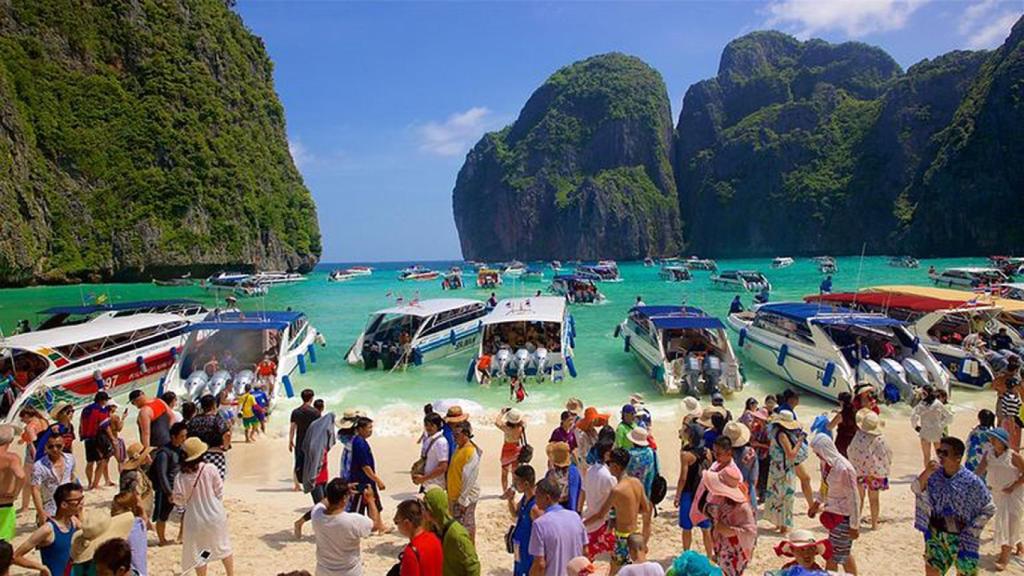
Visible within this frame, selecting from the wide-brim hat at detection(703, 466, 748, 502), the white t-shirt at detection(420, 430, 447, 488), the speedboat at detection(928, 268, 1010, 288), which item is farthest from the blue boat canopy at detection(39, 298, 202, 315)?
the speedboat at detection(928, 268, 1010, 288)

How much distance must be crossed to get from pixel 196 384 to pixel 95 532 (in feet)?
35.9

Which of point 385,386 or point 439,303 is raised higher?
point 439,303

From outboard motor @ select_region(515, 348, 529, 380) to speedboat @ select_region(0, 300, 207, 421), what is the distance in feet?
33.2

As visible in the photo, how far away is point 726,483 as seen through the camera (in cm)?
511

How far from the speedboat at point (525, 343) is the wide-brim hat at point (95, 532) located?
12374 millimetres

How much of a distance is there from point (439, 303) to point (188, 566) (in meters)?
17.4

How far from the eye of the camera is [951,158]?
98188 mm

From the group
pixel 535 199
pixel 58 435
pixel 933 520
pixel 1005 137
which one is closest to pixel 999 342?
pixel 933 520

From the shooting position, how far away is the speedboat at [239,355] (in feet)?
46.8

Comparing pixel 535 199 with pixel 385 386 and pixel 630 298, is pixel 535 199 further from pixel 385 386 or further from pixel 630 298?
pixel 385 386

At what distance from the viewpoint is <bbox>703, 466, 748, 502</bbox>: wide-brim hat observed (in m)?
5.02

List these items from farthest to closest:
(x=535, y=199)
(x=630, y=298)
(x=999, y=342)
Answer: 1. (x=535, y=199)
2. (x=630, y=298)
3. (x=999, y=342)

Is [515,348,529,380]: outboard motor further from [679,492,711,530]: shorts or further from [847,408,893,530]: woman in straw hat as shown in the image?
[679,492,711,530]: shorts

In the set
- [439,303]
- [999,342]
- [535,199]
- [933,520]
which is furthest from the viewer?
[535,199]
